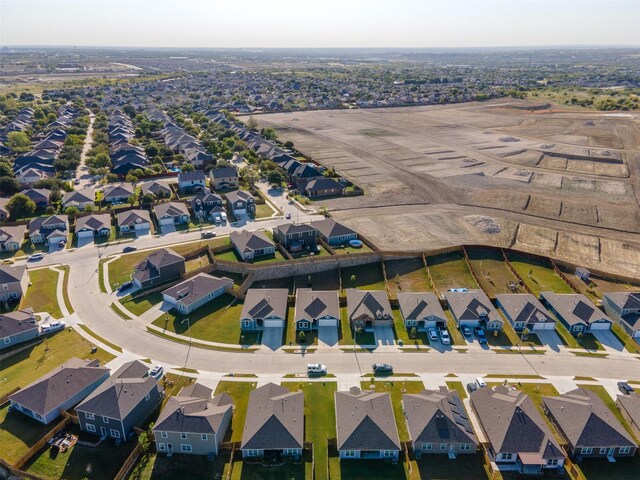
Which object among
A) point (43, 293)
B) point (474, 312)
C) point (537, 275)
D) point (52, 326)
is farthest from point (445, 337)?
point (43, 293)

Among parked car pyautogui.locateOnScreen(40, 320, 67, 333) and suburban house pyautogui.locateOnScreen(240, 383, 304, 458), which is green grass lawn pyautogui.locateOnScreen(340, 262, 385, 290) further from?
parked car pyautogui.locateOnScreen(40, 320, 67, 333)

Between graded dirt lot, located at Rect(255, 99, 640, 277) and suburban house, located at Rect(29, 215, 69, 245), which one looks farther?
graded dirt lot, located at Rect(255, 99, 640, 277)

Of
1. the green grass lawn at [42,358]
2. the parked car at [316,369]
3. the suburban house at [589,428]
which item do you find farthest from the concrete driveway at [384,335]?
the green grass lawn at [42,358]

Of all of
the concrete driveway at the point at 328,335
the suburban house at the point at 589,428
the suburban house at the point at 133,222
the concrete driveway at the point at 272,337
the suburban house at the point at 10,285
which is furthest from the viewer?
the suburban house at the point at 133,222

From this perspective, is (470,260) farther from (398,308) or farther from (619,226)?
(619,226)

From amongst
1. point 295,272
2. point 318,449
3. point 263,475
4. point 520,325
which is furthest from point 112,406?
point 520,325

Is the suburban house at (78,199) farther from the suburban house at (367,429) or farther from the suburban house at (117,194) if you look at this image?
the suburban house at (367,429)

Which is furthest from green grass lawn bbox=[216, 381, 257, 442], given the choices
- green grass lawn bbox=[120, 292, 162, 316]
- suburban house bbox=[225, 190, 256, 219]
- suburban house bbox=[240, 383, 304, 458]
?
suburban house bbox=[225, 190, 256, 219]
